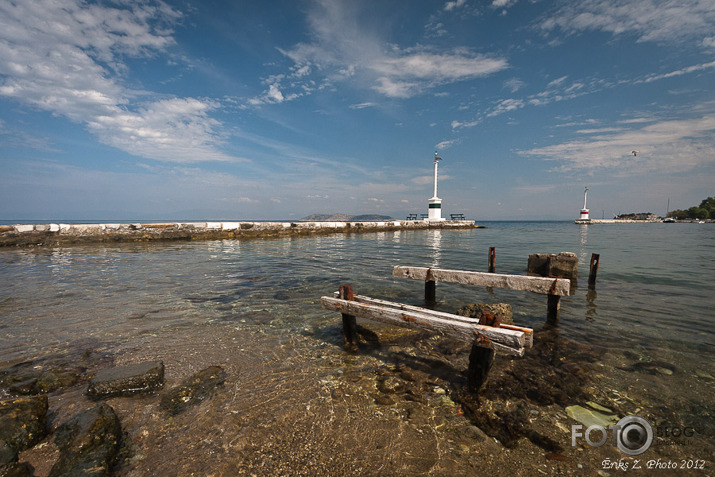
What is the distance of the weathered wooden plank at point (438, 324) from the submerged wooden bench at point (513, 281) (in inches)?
112

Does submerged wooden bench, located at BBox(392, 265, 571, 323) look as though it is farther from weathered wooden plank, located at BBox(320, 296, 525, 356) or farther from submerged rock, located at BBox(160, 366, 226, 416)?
submerged rock, located at BBox(160, 366, 226, 416)

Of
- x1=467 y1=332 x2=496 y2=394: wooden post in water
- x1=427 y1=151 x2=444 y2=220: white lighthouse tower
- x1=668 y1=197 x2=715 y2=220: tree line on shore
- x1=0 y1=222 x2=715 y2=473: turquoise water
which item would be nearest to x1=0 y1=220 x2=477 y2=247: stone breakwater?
Answer: x1=0 y1=222 x2=715 y2=473: turquoise water

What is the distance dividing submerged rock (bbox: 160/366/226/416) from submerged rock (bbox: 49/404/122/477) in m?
0.50

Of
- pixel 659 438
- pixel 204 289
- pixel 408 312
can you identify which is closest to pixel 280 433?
pixel 408 312

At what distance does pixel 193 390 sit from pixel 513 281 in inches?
237

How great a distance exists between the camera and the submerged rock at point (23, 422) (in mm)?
2447

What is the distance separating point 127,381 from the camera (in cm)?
348

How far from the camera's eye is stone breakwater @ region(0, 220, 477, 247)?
18797mm

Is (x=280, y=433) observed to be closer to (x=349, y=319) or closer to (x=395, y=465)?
(x=395, y=465)

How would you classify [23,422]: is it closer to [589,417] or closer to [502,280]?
[589,417]

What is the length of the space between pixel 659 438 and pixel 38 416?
20.2 ft

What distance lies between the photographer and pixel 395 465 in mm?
2496

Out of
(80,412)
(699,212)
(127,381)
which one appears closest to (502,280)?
(127,381)

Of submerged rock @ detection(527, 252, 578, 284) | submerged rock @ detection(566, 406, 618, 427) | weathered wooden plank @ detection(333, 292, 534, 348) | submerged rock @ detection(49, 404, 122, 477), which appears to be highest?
weathered wooden plank @ detection(333, 292, 534, 348)
